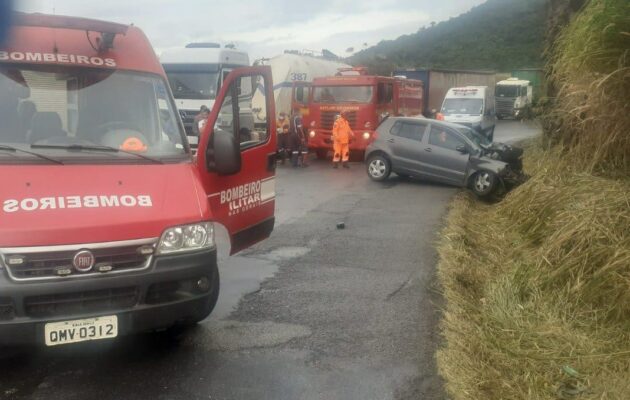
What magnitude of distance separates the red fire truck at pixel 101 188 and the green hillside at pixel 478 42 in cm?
6958

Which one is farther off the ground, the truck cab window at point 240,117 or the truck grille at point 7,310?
the truck cab window at point 240,117

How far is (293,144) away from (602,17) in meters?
13.8

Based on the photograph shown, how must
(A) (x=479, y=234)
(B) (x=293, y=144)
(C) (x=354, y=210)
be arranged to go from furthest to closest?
(B) (x=293, y=144)
(C) (x=354, y=210)
(A) (x=479, y=234)

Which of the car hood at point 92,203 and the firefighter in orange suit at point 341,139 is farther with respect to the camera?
the firefighter in orange suit at point 341,139

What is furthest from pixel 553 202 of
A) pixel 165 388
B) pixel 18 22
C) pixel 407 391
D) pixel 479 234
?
pixel 18 22

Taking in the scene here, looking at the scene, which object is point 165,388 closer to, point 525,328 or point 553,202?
point 525,328

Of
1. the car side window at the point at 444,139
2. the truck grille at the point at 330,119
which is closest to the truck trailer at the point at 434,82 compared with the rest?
the truck grille at the point at 330,119

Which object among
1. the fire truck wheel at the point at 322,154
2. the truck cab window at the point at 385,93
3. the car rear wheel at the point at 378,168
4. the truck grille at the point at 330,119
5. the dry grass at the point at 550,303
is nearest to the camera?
the dry grass at the point at 550,303

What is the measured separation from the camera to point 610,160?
282 inches

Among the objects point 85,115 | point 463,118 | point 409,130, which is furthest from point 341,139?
point 85,115

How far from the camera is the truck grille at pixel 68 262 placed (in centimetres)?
392

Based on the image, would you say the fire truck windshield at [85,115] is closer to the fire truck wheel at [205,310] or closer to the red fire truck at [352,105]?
the fire truck wheel at [205,310]

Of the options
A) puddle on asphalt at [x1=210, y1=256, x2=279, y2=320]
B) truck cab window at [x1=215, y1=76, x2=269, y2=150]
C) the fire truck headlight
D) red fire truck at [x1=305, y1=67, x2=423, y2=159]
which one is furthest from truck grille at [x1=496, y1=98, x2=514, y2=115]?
the fire truck headlight

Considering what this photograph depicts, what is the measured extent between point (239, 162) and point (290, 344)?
4.71ft
